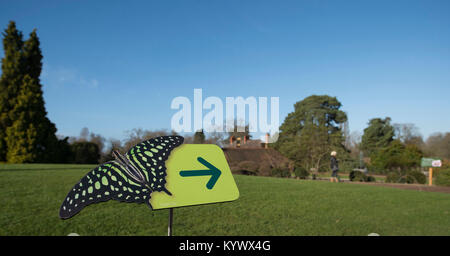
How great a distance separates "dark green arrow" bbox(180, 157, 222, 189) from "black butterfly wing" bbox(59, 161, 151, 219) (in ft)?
0.83

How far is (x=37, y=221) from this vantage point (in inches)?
159

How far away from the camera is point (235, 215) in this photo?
17.3 feet

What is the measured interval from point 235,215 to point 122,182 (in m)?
4.20

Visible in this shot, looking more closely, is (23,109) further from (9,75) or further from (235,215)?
(235,215)

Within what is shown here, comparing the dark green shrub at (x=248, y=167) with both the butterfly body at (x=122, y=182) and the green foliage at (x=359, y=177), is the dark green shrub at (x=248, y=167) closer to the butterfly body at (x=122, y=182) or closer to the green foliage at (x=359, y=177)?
the green foliage at (x=359, y=177)

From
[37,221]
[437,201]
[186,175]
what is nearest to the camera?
[186,175]

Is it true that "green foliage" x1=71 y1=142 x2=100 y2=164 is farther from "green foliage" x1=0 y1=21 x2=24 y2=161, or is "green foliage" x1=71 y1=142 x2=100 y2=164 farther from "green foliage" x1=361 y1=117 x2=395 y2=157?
"green foliage" x1=361 y1=117 x2=395 y2=157

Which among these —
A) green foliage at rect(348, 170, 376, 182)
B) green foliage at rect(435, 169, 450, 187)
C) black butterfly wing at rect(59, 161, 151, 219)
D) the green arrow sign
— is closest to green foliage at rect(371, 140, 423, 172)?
green foliage at rect(435, 169, 450, 187)

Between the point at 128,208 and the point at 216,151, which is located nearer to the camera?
the point at 216,151

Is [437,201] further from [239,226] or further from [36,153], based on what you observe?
[36,153]

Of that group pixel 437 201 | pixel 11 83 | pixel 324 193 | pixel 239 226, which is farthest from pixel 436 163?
pixel 11 83

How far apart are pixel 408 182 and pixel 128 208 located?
1633cm

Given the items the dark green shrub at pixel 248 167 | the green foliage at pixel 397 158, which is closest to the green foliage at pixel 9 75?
the dark green shrub at pixel 248 167
